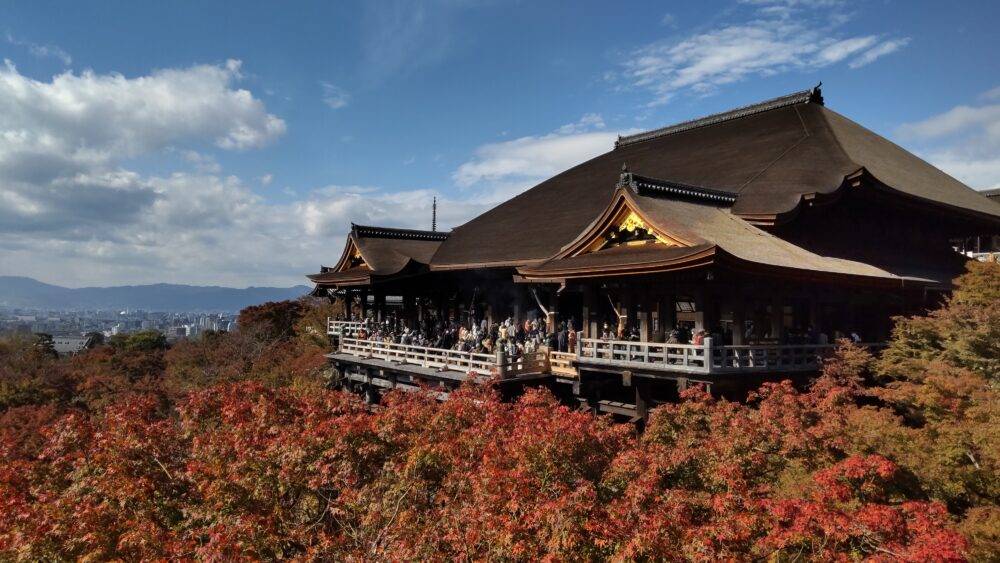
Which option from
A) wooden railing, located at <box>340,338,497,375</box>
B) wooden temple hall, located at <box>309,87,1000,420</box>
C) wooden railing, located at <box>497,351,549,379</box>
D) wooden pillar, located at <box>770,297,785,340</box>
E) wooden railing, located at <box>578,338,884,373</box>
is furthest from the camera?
wooden railing, located at <box>340,338,497,375</box>

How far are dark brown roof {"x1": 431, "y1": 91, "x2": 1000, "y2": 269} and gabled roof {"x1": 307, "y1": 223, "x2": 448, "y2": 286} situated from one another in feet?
4.65

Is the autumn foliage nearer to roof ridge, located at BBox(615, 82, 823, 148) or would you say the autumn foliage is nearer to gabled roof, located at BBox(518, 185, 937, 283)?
gabled roof, located at BBox(518, 185, 937, 283)

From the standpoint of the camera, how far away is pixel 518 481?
23.6 ft

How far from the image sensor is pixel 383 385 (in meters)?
22.8

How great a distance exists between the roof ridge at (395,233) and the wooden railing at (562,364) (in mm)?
13538

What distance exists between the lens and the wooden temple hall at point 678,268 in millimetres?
14188

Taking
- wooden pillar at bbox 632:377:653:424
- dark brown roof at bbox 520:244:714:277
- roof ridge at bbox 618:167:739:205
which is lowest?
wooden pillar at bbox 632:377:653:424

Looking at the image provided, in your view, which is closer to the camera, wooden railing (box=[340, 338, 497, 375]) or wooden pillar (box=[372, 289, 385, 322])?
wooden railing (box=[340, 338, 497, 375])

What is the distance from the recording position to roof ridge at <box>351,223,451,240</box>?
90.3 feet

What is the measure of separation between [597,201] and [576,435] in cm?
1724

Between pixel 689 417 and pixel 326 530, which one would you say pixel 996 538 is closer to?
pixel 689 417

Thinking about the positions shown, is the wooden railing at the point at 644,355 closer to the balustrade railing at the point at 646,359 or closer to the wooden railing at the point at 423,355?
the balustrade railing at the point at 646,359

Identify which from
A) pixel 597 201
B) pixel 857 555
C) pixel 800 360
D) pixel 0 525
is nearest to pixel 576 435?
pixel 857 555

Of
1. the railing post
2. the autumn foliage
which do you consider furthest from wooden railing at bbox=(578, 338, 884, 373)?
the railing post
